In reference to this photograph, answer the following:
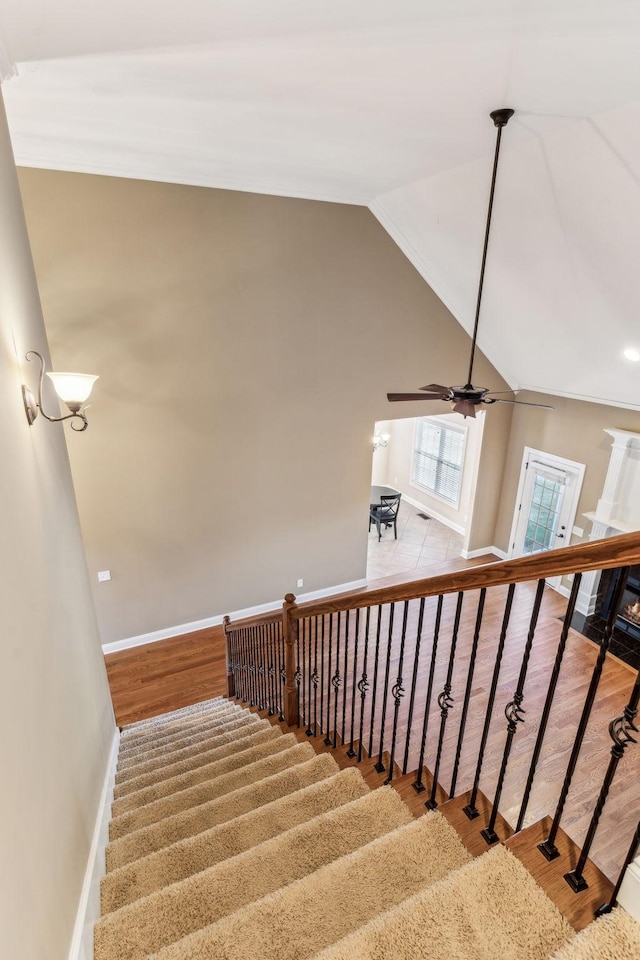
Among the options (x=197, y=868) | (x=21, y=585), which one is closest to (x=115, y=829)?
(x=197, y=868)

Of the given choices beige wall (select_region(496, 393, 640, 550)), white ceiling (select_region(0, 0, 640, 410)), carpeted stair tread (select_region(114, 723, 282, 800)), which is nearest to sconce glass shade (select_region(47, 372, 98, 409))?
white ceiling (select_region(0, 0, 640, 410))

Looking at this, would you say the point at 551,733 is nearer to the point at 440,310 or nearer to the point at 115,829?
the point at 115,829

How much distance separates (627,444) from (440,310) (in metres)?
2.75

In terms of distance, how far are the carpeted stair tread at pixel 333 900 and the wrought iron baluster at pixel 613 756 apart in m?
0.36

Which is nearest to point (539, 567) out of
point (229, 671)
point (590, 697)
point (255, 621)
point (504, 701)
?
point (590, 697)

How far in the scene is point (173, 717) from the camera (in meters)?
4.72

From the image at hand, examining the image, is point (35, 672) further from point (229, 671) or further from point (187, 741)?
point (229, 671)

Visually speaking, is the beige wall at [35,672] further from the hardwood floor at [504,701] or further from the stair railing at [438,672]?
the hardwood floor at [504,701]

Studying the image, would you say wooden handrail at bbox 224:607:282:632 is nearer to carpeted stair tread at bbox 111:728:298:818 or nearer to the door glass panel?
carpeted stair tread at bbox 111:728:298:818

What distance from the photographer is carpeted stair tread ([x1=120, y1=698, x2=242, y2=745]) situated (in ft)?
13.4

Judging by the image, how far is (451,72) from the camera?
2643 mm

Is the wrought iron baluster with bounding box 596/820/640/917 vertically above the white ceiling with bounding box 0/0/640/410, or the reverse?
the white ceiling with bounding box 0/0/640/410

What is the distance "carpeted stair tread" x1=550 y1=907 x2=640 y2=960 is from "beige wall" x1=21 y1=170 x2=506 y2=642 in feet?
16.2

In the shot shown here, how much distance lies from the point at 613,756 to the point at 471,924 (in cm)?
56
